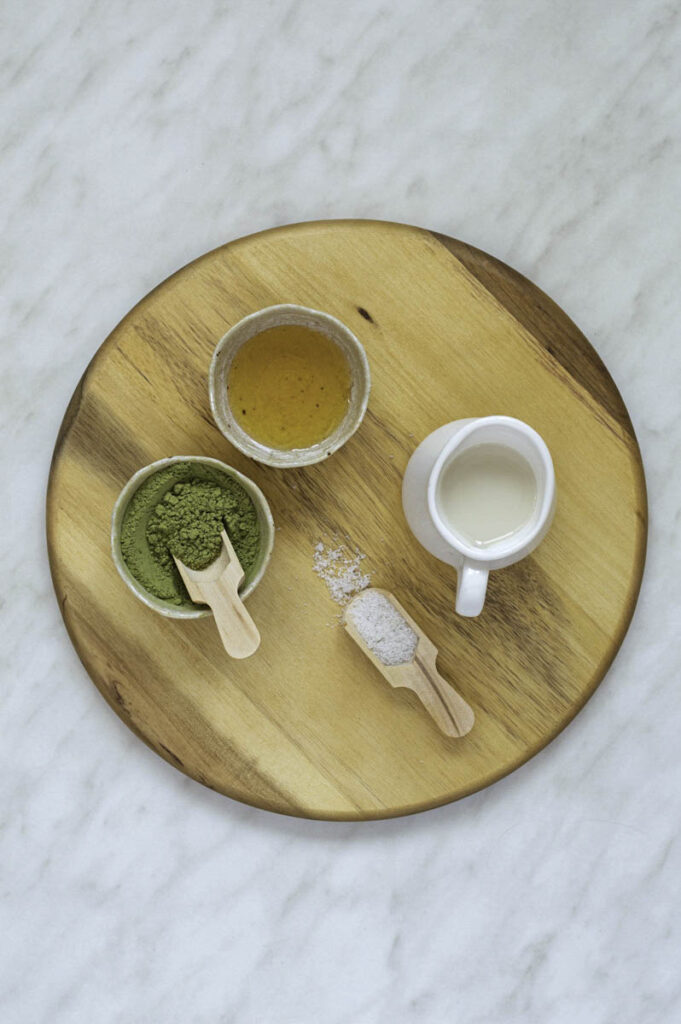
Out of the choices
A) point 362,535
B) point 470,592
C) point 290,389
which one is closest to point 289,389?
point 290,389

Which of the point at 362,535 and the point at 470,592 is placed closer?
the point at 470,592

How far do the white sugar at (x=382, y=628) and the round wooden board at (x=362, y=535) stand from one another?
24 millimetres

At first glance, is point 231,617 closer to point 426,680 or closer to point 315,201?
point 426,680

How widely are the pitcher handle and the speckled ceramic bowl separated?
0.67 ft

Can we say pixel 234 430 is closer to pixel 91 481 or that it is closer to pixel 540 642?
pixel 91 481

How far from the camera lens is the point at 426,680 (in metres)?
0.98

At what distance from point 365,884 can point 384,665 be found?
1.08 ft

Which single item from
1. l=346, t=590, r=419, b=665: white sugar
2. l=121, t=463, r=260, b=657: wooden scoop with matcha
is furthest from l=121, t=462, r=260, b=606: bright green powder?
l=346, t=590, r=419, b=665: white sugar

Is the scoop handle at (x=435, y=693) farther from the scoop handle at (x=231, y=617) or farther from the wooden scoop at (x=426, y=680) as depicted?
the scoop handle at (x=231, y=617)

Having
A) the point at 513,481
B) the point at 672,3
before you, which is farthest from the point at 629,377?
the point at 672,3

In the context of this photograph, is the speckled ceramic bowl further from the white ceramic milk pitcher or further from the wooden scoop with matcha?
the white ceramic milk pitcher

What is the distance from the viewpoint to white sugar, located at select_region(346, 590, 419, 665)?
0.97 metres

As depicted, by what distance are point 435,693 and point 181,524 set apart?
333mm

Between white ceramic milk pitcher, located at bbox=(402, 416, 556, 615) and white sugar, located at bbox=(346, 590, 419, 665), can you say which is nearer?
white ceramic milk pitcher, located at bbox=(402, 416, 556, 615)
